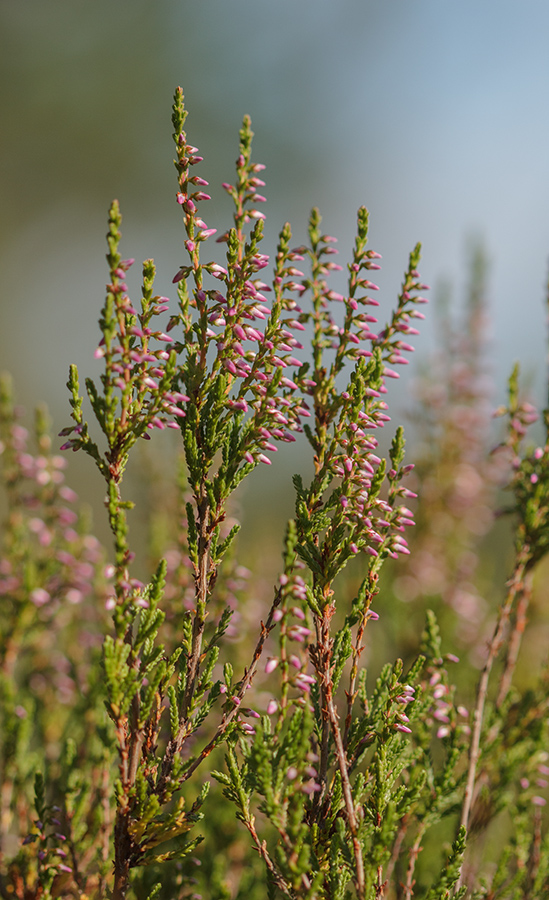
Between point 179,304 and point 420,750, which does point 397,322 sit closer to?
point 179,304

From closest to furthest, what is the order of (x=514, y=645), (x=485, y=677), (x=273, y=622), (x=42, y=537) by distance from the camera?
(x=273, y=622), (x=485, y=677), (x=514, y=645), (x=42, y=537)

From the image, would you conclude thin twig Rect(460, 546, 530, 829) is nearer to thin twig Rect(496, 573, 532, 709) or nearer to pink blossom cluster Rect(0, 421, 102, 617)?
thin twig Rect(496, 573, 532, 709)

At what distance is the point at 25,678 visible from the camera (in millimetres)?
3727

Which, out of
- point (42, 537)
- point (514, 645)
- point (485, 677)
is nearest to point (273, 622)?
point (485, 677)

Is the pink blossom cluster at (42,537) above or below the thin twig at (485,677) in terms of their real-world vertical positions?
above

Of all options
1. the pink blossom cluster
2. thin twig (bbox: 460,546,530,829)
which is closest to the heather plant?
thin twig (bbox: 460,546,530,829)

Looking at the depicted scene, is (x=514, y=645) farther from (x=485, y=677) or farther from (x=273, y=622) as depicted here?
(x=273, y=622)

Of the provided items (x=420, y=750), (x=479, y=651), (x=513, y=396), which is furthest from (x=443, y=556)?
(x=420, y=750)

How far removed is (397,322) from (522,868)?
2129 mm

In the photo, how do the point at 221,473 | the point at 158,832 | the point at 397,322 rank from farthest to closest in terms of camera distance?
the point at 397,322 → the point at 221,473 → the point at 158,832

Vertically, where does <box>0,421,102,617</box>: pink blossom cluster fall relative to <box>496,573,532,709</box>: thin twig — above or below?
above

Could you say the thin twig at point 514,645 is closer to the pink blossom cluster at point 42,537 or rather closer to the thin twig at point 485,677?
the thin twig at point 485,677

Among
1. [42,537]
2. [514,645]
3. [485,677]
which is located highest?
[42,537]

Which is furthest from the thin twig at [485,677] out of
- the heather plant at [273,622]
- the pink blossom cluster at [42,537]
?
the pink blossom cluster at [42,537]
